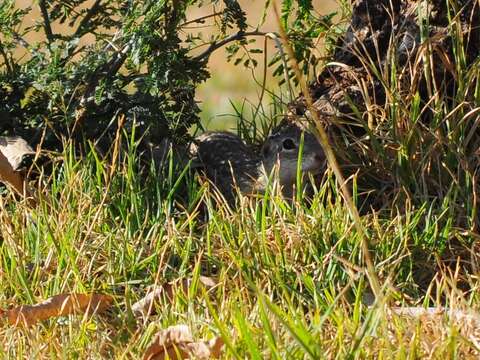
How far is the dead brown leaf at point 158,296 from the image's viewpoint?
3236 millimetres

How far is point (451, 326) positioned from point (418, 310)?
0.29 metres

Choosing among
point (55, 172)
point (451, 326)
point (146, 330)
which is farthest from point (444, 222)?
point (55, 172)

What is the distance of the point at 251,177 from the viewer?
4.38 m

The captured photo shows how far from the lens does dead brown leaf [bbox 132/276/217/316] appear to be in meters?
3.24

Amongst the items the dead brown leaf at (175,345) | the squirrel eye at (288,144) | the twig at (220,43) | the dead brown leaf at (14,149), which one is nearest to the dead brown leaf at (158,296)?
the dead brown leaf at (175,345)

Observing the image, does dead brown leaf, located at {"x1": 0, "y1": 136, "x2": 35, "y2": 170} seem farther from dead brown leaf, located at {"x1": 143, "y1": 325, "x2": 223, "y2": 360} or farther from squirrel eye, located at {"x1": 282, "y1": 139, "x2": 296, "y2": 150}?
dead brown leaf, located at {"x1": 143, "y1": 325, "x2": 223, "y2": 360}

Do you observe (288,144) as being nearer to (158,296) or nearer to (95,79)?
(95,79)

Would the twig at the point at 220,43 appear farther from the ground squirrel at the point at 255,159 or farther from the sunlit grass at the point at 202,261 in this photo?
the sunlit grass at the point at 202,261

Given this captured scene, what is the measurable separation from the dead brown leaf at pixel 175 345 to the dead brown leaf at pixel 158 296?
274 mm

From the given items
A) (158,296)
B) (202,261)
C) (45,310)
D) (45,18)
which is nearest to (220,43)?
(45,18)

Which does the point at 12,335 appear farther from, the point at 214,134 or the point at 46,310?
the point at 214,134

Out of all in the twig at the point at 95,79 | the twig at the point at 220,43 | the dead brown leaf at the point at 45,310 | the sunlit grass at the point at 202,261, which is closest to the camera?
the sunlit grass at the point at 202,261

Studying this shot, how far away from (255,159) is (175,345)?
72.4 inches

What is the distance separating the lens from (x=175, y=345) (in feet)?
9.49
